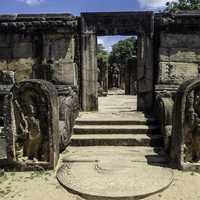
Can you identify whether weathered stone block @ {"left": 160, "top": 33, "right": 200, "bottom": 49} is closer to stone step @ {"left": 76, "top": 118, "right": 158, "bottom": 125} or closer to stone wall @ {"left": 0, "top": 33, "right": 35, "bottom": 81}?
stone step @ {"left": 76, "top": 118, "right": 158, "bottom": 125}

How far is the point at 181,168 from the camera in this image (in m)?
5.50

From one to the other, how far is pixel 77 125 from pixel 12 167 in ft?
6.32

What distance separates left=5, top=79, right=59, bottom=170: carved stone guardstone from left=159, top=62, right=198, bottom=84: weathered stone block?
11.7 ft

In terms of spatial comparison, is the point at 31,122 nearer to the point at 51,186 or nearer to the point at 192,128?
the point at 51,186

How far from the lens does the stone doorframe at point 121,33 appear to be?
27.5 feet

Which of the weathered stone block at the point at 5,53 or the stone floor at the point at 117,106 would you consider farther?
the stone floor at the point at 117,106

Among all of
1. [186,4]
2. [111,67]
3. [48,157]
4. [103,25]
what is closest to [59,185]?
[48,157]

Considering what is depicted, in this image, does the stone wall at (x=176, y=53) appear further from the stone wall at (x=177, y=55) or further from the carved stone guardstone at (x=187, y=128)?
the carved stone guardstone at (x=187, y=128)

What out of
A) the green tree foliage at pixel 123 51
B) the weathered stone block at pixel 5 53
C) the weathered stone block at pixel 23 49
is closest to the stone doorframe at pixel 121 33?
the weathered stone block at pixel 23 49

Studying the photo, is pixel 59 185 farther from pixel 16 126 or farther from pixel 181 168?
pixel 181 168

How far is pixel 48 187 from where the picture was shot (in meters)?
4.95

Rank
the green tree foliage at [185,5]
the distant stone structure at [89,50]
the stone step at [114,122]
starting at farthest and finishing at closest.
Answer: the green tree foliage at [185,5] < the distant stone structure at [89,50] < the stone step at [114,122]

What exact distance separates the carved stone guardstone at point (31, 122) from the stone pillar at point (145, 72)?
3.49 metres

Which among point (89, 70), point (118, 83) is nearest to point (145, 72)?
point (89, 70)
